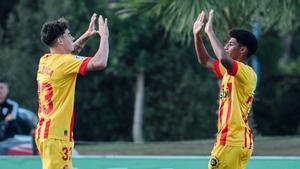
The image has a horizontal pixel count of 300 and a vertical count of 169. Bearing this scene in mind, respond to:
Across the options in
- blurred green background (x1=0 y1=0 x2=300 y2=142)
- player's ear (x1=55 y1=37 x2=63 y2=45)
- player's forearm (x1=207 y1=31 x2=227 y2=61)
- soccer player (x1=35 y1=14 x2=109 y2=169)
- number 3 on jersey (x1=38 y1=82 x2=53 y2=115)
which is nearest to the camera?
player's forearm (x1=207 y1=31 x2=227 y2=61)

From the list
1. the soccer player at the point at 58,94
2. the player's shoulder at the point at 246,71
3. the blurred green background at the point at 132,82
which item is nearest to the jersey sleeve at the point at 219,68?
the player's shoulder at the point at 246,71

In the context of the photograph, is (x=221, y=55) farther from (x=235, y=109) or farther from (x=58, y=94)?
(x=58, y=94)

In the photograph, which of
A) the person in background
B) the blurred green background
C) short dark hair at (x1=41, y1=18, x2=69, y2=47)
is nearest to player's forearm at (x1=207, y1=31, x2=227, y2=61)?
short dark hair at (x1=41, y1=18, x2=69, y2=47)

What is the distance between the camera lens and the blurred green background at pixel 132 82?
78.8 feet

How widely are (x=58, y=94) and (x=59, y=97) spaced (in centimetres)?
3

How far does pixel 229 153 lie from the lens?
768 cm

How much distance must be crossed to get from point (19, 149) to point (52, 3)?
38.6 feet

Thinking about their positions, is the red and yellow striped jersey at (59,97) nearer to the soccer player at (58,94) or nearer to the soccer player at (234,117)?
the soccer player at (58,94)

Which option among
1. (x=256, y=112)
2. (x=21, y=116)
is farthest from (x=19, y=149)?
(x=256, y=112)

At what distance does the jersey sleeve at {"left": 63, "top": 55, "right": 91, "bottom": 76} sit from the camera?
753 cm

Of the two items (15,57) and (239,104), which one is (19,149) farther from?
(15,57)

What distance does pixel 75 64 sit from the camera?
758cm

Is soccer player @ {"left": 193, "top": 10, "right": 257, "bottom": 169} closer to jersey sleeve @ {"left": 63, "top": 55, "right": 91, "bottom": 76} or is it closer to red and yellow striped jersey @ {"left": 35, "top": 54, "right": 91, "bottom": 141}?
jersey sleeve @ {"left": 63, "top": 55, "right": 91, "bottom": 76}

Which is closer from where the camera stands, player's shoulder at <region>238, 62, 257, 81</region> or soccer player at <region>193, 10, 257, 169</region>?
player's shoulder at <region>238, 62, 257, 81</region>
